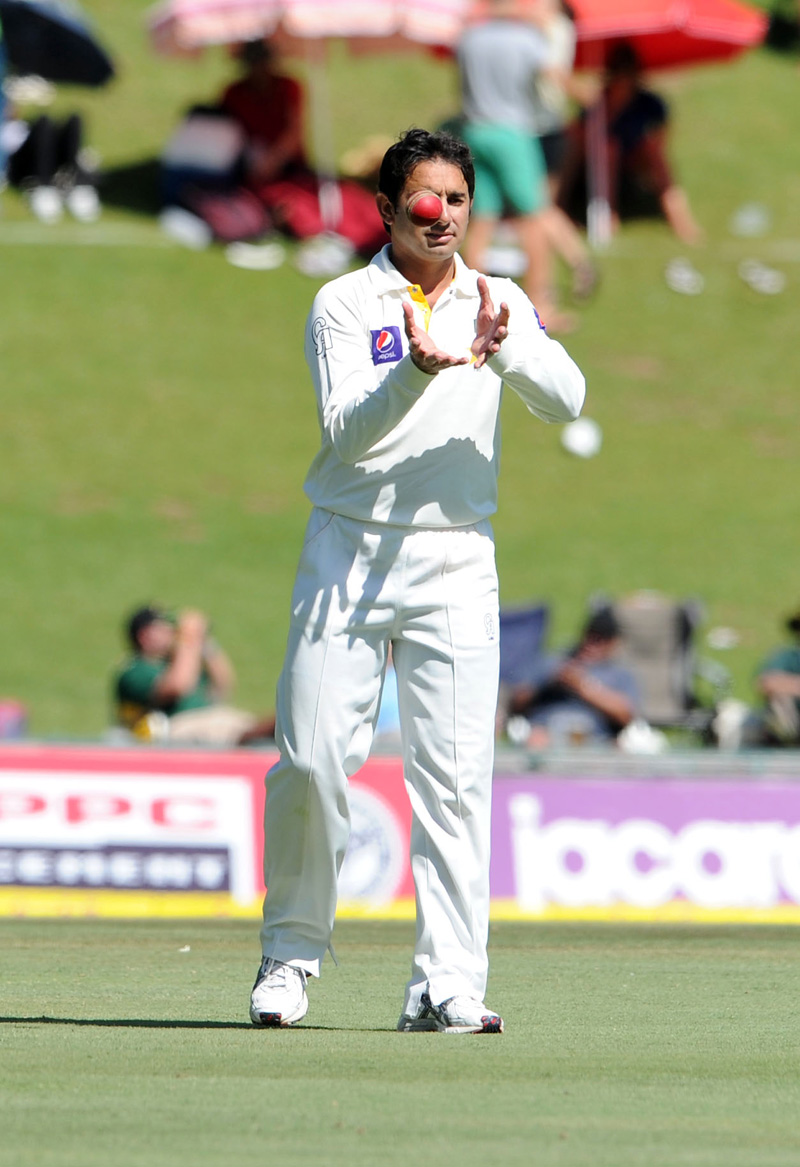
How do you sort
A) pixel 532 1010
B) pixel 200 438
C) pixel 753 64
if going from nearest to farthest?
pixel 532 1010
pixel 200 438
pixel 753 64

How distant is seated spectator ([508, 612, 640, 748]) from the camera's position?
37.3 feet

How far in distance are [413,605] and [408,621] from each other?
0.06m

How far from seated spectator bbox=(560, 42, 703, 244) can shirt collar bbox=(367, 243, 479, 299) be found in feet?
50.5

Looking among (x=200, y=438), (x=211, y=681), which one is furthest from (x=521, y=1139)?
(x=200, y=438)

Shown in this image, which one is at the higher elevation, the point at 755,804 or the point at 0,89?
the point at 0,89

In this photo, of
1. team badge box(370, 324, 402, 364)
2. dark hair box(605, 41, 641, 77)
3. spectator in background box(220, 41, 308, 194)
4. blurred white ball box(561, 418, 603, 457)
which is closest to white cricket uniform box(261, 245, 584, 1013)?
team badge box(370, 324, 402, 364)

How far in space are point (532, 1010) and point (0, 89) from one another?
13726mm

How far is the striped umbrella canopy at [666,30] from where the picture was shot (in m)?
19.1

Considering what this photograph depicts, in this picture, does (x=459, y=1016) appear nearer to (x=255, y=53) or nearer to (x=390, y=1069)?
(x=390, y=1069)

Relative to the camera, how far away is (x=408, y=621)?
4.83 meters

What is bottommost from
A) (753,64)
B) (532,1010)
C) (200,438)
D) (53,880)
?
(53,880)

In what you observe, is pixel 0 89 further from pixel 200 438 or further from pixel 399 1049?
pixel 399 1049

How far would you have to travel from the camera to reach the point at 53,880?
9609mm

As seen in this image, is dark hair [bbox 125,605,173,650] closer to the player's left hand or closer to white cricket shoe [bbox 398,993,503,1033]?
white cricket shoe [bbox 398,993,503,1033]
